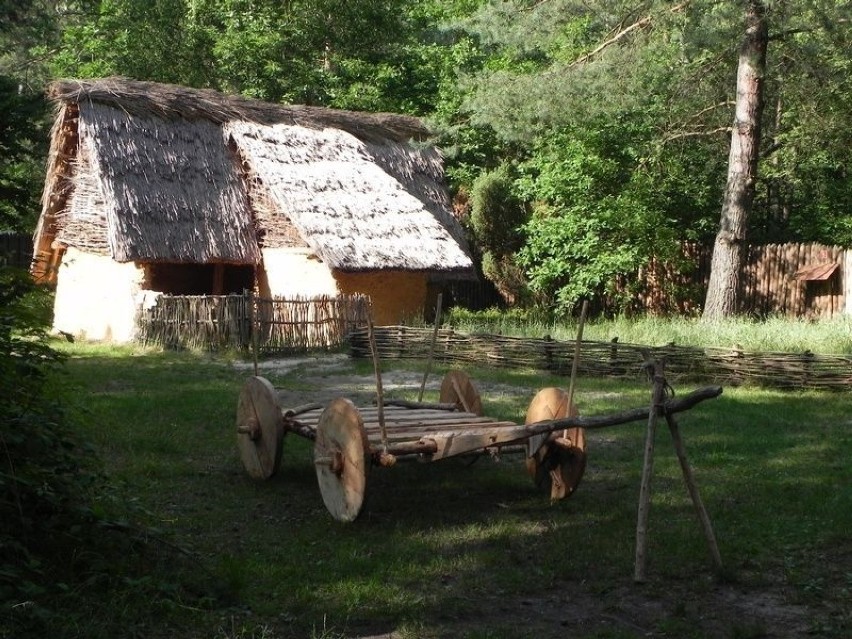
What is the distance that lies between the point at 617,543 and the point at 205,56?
23923 millimetres

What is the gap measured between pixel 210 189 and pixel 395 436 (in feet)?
42.5

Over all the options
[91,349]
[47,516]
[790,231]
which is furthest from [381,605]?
[790,231]

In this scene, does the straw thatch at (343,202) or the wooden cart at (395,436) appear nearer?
the wooden cart at (395,436)

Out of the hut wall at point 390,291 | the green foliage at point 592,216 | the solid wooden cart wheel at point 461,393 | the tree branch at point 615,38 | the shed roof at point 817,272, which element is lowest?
the solid wooden cart wheel at point 461,393

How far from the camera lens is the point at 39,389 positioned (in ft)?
17.1

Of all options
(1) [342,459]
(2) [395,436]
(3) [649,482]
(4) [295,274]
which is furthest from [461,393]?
(4) [295,274]

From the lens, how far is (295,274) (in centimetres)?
1833

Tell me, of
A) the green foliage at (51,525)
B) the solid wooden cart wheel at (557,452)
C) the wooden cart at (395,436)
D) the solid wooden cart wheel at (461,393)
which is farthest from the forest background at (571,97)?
the solid wooden cart wheel at (557,452)

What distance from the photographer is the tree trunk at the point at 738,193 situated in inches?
685

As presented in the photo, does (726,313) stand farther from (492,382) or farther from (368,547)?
(368,547)

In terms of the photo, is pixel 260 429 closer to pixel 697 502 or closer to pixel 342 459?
pixel 342 459

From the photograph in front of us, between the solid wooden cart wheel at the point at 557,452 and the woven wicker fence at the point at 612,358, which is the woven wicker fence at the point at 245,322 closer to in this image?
the woven wicker fence at the point at 612,358

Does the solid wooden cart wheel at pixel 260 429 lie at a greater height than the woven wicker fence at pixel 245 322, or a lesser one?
lesser

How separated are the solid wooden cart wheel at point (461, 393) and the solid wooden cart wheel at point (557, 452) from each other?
1.03 metres
